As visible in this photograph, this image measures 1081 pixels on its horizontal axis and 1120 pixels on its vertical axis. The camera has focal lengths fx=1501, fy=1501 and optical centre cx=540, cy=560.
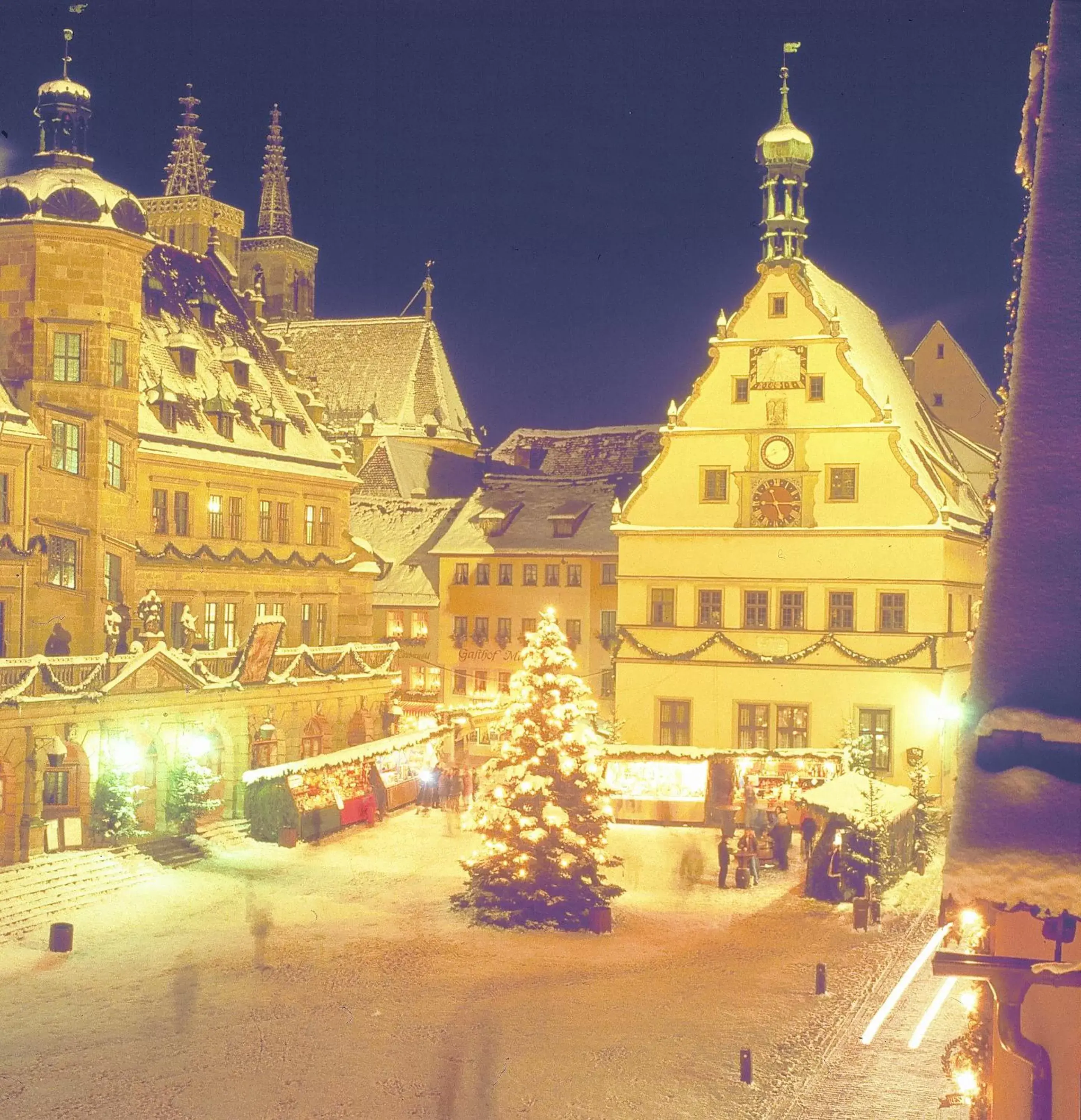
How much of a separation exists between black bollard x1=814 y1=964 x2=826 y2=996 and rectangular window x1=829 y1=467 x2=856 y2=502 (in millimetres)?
25085

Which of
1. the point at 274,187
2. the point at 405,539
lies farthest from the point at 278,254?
the point at 405,539

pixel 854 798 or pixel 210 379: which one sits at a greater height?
pixel 210 379

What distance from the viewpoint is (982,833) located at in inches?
259

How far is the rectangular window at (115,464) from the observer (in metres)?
43.3

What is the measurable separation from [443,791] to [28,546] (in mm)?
14903

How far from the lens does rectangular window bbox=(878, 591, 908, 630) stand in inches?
1898

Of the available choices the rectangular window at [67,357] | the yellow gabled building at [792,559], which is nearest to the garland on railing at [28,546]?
the rectangular window at [67,357]

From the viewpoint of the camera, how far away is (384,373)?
89438 mm

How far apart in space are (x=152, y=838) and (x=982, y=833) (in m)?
34.6

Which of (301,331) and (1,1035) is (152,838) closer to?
(1,1035)

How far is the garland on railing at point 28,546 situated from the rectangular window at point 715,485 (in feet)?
69.4

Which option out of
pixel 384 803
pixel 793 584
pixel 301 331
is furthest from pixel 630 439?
pixel 384 803

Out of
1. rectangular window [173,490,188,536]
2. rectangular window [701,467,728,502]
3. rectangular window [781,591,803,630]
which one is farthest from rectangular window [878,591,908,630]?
rectangular window [173,490,188,536]

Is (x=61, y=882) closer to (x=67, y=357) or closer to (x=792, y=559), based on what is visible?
(x=67, y=357)
